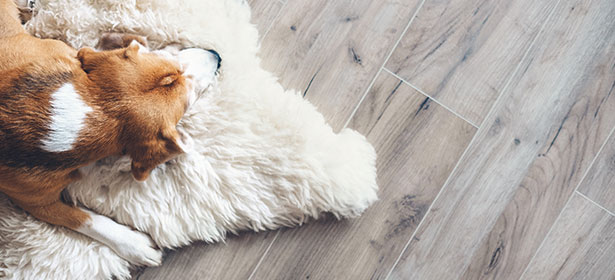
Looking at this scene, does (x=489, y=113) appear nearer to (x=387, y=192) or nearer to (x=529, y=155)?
(x=529, y=155)

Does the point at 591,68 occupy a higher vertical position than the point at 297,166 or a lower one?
higher

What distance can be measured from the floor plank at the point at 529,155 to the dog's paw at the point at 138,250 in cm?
83

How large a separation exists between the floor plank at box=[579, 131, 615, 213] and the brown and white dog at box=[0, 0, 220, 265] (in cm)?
135

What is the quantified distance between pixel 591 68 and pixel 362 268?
3.43 feet

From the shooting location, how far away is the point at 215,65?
4.73 feet

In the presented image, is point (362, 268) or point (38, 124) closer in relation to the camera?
point (38, 124)

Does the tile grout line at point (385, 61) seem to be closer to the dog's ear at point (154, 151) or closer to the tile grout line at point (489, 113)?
the tile grout line at point (489, 113)

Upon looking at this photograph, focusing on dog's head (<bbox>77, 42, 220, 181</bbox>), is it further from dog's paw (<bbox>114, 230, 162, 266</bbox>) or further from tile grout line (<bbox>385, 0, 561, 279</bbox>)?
tile grout line (<bbox>385, 0, 561, 279</bbox>)

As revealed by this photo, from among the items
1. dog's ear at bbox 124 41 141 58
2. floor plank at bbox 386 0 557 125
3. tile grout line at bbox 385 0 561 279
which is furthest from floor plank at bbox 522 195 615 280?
dog's ear at bbox 124 41 141 58

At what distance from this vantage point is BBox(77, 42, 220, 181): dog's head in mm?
1191

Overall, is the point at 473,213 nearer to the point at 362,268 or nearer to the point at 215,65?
the point at 362,268

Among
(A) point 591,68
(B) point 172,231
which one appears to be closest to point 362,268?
(B) point 172,231

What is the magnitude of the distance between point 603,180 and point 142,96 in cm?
151

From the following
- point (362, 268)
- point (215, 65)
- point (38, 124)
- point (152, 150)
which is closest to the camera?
point (38, 124)
